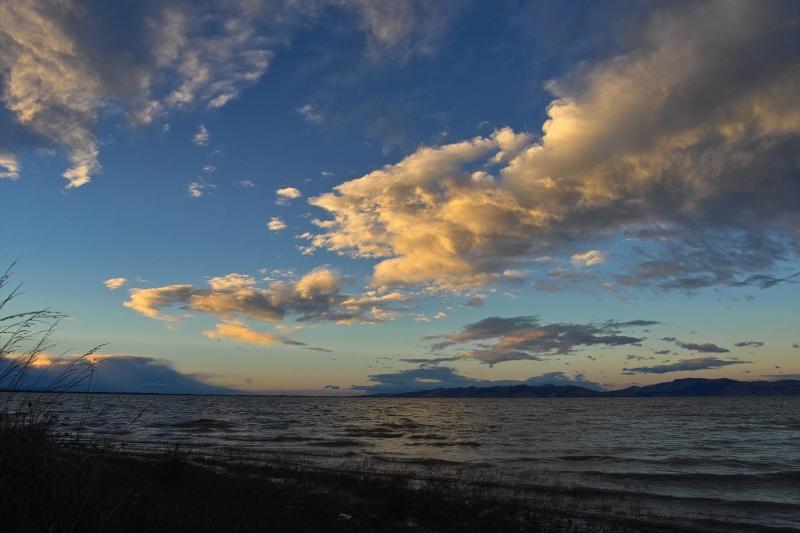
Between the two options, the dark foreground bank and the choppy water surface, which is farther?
the choppy water surface

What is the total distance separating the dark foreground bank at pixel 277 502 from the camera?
5777mm

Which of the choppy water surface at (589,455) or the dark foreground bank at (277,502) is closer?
the dark foreground bank at (277,502)

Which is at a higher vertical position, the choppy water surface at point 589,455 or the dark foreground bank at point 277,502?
the dark foreground bank at point 277,502

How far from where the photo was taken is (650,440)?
5059cm

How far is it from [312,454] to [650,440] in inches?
1372

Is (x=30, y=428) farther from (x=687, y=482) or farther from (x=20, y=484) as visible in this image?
(x=687, y=482)

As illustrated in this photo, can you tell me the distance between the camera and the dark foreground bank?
578 centimetres

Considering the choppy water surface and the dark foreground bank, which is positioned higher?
the dark foreground bank

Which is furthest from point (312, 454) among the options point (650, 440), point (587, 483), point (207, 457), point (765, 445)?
point (765, 445)

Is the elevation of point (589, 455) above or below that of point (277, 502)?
below

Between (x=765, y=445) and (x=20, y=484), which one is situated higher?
(x=20, y=484)

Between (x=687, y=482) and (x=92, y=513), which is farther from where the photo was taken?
(x=687, y=482)

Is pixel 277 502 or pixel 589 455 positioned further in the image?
pixel 589 455

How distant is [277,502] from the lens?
56.4 feet
